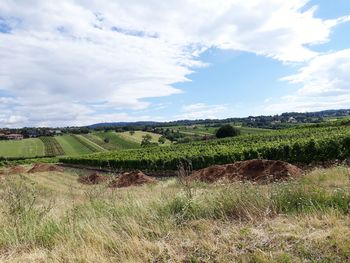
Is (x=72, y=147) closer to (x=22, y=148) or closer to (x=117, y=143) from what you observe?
(x=117, y=143)

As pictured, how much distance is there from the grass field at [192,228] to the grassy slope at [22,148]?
94.9m

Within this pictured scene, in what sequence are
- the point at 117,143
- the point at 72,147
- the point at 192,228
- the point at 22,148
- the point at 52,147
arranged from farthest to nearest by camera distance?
the point at 117,143 < the point at 52,147 < the point at 72,147 < the point at 22,148 < the point at 192,228

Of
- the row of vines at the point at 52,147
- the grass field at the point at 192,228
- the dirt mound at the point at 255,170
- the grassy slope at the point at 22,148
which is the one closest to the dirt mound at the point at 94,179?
the grass field at the point at 192,228

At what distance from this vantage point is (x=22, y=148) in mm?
103250

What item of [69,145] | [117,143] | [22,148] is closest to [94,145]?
[117,143]

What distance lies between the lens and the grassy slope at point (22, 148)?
95.0m

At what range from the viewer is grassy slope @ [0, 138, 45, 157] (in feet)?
312

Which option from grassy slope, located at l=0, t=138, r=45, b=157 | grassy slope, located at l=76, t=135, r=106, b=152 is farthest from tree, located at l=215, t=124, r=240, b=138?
grassy slope, located at l=0, t=138, r=45, b=157

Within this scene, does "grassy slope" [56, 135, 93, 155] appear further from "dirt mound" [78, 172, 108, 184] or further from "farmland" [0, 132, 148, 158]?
"dirt mound" [78, 172, 108, 184]

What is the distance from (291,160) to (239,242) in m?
26.6

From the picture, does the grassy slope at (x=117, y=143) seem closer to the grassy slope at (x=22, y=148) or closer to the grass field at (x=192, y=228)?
the grassy slope at (x=22, y=148)

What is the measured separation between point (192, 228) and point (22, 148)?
107456 millimetres

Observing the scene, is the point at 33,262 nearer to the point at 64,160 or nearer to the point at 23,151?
the point at 64,160

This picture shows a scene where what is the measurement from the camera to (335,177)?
413 inches
